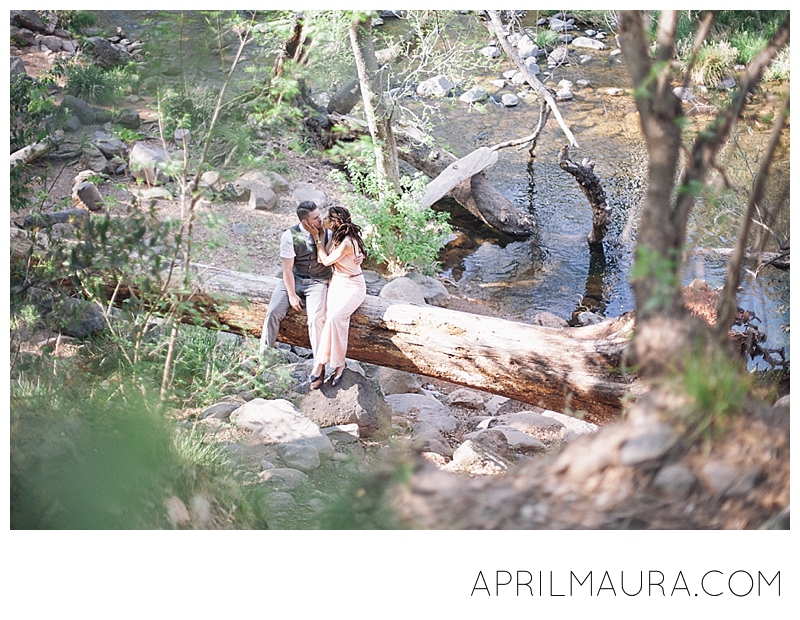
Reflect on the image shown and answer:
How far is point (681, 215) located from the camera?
2.21m

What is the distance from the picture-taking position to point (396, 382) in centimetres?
440

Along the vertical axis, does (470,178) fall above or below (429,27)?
below

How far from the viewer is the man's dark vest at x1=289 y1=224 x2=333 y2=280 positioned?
3476 millimetres

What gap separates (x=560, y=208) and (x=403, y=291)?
1945mm

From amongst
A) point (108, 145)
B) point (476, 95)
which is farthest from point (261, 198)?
point (476, 95)

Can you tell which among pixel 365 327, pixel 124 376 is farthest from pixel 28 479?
pixel 365 327

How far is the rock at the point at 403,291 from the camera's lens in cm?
505

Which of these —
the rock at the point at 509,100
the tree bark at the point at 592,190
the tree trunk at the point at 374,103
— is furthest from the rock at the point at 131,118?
the rock at the point at 509,100

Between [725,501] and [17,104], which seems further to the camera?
[17,104]

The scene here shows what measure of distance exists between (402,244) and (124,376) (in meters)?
2.54
